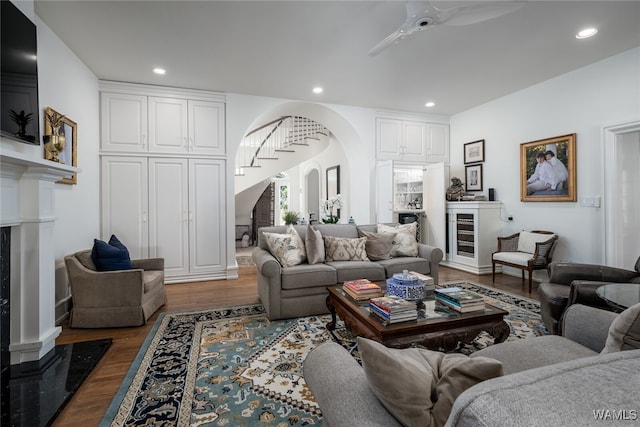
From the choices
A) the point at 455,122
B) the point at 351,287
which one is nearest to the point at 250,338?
the point at 351,287

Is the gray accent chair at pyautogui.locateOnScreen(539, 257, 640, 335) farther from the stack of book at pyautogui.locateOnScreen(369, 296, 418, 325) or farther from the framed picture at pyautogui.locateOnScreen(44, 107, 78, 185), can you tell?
the framed picture at pyautogui.locateOnScreen(44, 107, 78, 185)

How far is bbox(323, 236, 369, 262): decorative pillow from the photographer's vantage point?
331cm

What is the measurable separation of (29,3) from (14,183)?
1.49 m

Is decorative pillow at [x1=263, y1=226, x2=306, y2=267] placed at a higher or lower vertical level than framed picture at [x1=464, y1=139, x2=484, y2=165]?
lower

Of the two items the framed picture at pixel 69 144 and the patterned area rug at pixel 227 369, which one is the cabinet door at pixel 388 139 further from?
the framed picture at pixel 69 144

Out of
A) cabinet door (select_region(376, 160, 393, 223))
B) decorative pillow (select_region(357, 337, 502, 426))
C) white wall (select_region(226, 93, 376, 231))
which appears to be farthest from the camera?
cabinet door (select_region(376, 160, 393, 223))

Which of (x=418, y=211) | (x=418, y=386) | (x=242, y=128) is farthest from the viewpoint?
(x=418, y=211)

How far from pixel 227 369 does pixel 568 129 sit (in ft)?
15.6

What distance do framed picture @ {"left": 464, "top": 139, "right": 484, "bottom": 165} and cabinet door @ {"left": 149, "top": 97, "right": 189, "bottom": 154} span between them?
4.73m

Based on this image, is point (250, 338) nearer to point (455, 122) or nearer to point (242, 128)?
point (242, 128)

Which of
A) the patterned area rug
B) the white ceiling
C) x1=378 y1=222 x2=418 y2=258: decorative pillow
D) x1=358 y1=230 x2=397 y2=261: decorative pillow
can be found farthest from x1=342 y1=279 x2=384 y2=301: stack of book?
the white ceiling

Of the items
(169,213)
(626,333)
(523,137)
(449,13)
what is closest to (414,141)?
(523,137)

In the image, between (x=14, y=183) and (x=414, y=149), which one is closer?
(x=14, y=183)

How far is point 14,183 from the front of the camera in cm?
199
